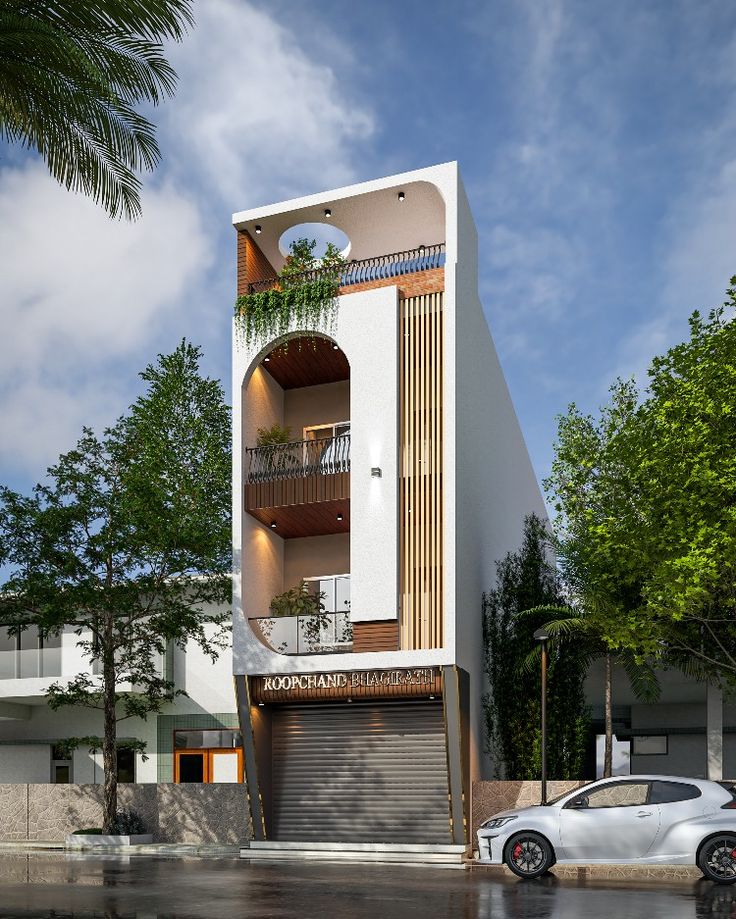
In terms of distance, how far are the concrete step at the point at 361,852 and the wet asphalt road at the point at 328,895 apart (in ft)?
7.18

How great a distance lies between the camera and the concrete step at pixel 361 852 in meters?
22.5

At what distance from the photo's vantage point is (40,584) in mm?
26188

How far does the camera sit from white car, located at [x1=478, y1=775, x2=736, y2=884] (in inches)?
636

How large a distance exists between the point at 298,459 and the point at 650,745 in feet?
51.1

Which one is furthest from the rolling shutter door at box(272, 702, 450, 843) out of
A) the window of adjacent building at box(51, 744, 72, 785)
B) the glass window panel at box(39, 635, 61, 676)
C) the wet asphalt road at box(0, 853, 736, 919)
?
the window of adjacent building at box(51, 744, 72, 785)

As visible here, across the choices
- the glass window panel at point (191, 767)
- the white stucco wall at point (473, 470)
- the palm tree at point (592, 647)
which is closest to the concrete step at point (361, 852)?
the white stucco wall at point (473, 470)

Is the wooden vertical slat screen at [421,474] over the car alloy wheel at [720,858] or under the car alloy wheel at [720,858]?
over

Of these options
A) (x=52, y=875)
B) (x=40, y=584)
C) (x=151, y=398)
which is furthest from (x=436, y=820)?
(x=151, y=398)

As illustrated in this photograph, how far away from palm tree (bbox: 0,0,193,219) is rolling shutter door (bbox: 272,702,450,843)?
12484 mm

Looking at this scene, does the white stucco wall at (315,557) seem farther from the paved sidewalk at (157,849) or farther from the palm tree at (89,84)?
the palm tree at (89,84)

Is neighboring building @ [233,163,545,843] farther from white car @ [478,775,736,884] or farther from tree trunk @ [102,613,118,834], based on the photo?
white car @ [478,775,736,884]

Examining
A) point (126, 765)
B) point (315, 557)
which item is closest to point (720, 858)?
point (315, 557)

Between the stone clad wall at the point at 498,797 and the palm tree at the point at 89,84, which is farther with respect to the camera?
the stone clad wall at the point at 498,797

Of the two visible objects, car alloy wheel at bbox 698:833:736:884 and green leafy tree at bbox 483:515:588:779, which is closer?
car alloy wheel at bbox 698:833:736:884
